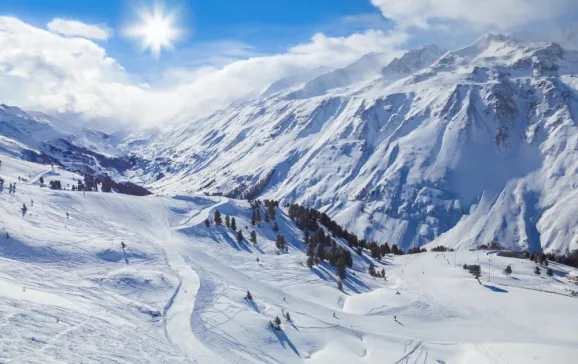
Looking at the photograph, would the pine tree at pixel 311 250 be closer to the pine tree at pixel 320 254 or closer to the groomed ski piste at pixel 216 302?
the pine tree at pixel 320 254

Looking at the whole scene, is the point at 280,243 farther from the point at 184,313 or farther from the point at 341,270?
the point at 184,313

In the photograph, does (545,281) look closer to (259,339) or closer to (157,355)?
(259,339)

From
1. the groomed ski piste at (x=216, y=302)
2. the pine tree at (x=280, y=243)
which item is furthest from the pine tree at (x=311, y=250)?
the pine tree at (x=280, y=243)

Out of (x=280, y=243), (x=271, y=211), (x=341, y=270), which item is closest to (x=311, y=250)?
(x=280, y=243)

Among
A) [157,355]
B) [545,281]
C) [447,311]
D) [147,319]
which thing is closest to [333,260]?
[447,311]

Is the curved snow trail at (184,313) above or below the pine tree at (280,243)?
above
